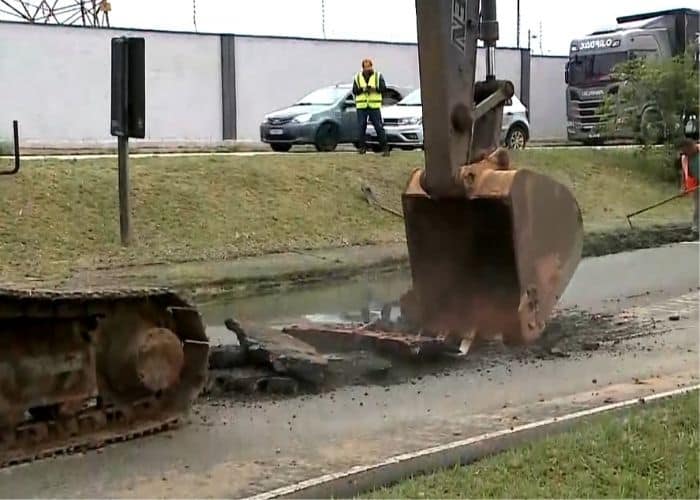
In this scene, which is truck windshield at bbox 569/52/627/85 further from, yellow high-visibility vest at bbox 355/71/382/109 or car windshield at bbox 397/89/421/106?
yellow high-visibility vest at bbox 355/71/382/109

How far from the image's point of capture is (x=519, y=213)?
30.4 ft

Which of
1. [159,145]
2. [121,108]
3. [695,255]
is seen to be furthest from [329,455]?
[159,145]

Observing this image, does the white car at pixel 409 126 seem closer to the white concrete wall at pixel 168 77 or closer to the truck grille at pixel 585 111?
the white concrete wall at pixel 168 77

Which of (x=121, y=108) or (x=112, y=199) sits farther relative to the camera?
(x=112, y=199)

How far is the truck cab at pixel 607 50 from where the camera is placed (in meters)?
32.4

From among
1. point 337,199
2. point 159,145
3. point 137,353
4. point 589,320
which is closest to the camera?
point 137,353

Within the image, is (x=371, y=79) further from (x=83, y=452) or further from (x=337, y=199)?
(x=83, y=452)

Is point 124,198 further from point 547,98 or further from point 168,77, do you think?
point 547,98

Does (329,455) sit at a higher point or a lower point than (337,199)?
lower

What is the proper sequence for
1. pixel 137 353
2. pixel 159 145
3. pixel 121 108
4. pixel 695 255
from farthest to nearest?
pixel 159 145
pixel 695 255
pixel 121 108
pixel 137 353

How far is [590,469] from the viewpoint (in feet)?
19.1

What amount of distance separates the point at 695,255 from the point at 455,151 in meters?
8.12

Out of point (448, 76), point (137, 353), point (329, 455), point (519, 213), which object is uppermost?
point (448, 76)

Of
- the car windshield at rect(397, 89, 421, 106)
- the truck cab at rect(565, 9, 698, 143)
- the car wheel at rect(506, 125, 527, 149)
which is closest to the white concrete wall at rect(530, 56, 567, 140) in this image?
the truck cab at rect(565, 9, 698, 143)
